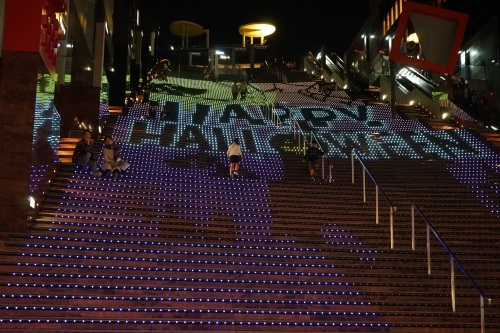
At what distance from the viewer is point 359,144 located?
1800cm

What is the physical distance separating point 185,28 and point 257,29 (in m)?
6.19

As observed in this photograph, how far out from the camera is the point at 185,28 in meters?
50.7

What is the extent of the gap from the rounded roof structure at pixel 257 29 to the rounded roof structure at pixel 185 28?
375 cm

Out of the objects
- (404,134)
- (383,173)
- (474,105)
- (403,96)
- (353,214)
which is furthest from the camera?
(403,96)

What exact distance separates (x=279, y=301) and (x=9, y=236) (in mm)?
4466

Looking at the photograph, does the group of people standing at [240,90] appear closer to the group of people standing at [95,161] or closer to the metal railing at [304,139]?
the metal railing at [304,139]

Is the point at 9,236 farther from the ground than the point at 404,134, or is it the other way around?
the point at 404,134

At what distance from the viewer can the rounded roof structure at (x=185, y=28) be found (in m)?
50.1

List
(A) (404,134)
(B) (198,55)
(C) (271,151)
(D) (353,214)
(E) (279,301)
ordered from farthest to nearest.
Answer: (B) (198,55), (A) (404,134), (C) (271,151), (D) (353,214), (E) (279,301)

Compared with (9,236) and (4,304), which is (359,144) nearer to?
(9,236)

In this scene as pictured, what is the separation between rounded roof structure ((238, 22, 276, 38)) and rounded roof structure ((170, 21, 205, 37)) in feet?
12.3

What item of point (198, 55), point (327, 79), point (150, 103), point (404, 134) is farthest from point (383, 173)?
point (198, 55)

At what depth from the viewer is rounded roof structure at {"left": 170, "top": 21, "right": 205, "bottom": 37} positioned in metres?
50.1

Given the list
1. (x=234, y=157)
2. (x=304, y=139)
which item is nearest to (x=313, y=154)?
(x=234, y=157)
